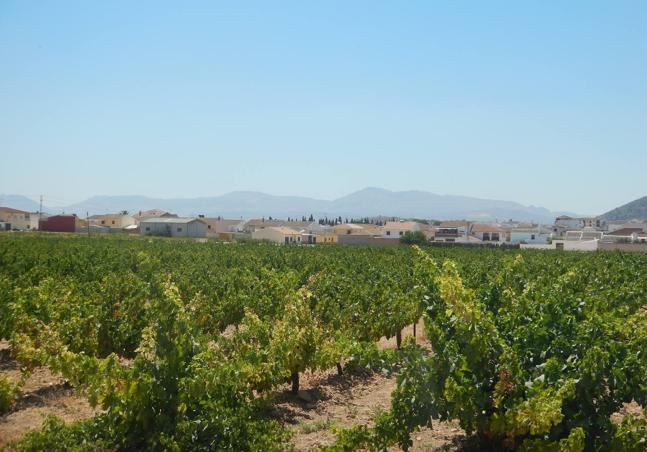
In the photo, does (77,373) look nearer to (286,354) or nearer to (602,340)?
(286,354)

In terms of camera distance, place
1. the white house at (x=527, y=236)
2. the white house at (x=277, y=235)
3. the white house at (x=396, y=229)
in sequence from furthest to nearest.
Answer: the white house at (x=527, y=236), the white house at (x=396, y=229), the white house at (x=277, y=235)

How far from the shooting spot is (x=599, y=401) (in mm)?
6891

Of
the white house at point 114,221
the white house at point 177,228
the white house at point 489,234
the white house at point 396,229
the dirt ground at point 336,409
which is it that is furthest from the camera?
the white house at point 114,221

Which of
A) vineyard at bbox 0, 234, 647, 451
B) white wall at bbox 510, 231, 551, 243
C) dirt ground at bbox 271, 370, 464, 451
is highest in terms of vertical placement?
white wall at bbox 510, 231, 551, 243

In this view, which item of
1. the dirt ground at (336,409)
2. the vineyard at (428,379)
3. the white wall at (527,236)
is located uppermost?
the white wall at (527,236)

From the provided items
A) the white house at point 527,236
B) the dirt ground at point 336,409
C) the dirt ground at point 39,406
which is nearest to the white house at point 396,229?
the white house at point 527,236

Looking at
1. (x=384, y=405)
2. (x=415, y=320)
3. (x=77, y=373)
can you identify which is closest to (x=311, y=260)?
(x=415, y=320)

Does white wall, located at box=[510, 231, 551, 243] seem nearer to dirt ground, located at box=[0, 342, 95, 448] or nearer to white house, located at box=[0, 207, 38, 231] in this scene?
white house, located at box=[0, 207, 38, 231]

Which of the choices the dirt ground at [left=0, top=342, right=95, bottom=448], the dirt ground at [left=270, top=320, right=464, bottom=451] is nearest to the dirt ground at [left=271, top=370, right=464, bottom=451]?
the dirt ground at [left=270, top=320, right=464, bottom=451]

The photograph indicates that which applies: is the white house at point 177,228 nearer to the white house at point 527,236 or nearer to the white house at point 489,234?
the white house at point 489,234

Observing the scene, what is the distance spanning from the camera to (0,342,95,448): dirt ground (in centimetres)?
886

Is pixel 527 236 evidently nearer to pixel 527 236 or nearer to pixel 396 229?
pixel 527 236

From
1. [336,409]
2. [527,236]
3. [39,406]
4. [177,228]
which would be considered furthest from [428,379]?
[527,236]

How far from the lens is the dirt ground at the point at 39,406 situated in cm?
886
